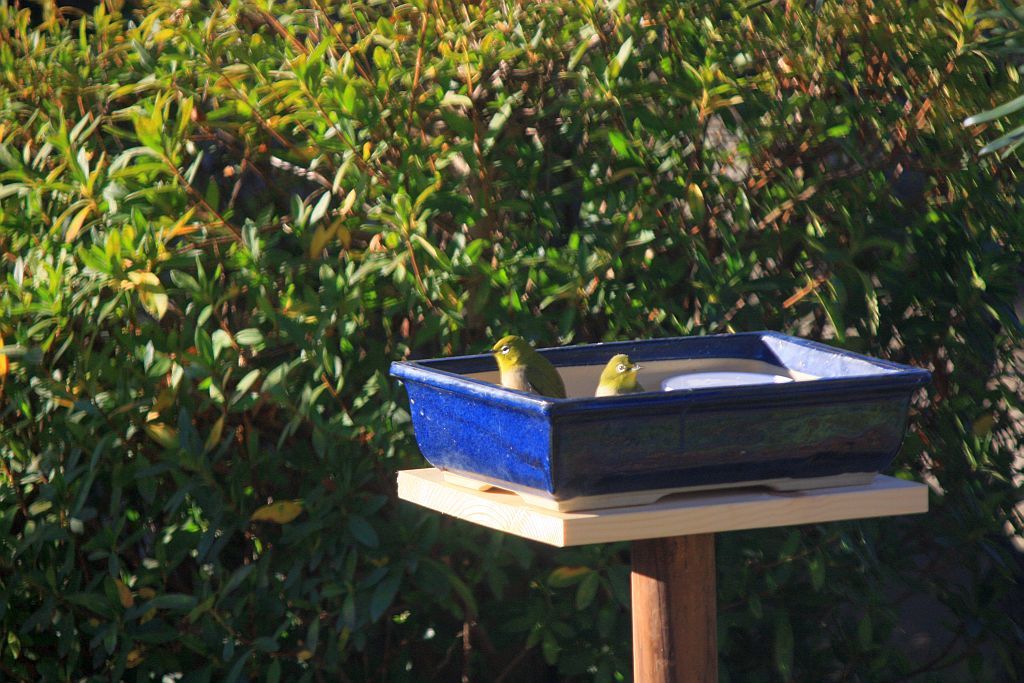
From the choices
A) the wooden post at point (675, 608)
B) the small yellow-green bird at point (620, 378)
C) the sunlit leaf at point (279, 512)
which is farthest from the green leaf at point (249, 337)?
the wooden post at point (675, 608)

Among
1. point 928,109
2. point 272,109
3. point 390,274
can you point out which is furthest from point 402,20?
point 928,109

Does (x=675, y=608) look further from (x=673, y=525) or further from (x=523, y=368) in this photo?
(x=523, y=368)

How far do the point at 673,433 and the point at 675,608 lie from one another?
16.4 inches

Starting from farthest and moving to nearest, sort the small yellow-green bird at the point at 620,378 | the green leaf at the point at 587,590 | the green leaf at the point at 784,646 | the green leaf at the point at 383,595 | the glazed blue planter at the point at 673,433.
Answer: the green leaf at the point at 784,646 < the green leaf at the point at 587,590 < the green leaf at the point at 383,595 < the small yellow-green bird at the point at 620,378 < the glazed blue planter at the point at 673,433

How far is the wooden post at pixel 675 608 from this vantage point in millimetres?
2086

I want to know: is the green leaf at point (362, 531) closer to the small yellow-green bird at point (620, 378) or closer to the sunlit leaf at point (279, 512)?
the sunlit leaf at point (279, 512)

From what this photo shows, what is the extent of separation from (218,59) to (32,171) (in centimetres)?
48

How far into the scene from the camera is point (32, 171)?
279 cm

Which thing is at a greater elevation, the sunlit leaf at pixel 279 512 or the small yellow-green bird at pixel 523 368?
the small yellow-green bird at pixel 523 368

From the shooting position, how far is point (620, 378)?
2051 millimetres

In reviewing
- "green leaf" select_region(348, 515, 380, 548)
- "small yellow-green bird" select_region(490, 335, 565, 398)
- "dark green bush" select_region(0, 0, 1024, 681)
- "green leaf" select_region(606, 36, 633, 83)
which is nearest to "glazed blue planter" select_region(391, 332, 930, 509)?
"small yellow-green bird" select_region(490, 335, 565, 398)

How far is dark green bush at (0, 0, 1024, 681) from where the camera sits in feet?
8.51

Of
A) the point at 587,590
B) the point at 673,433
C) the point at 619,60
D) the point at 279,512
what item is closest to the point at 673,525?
the point at 673,433

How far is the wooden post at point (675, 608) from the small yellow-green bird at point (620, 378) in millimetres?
255
